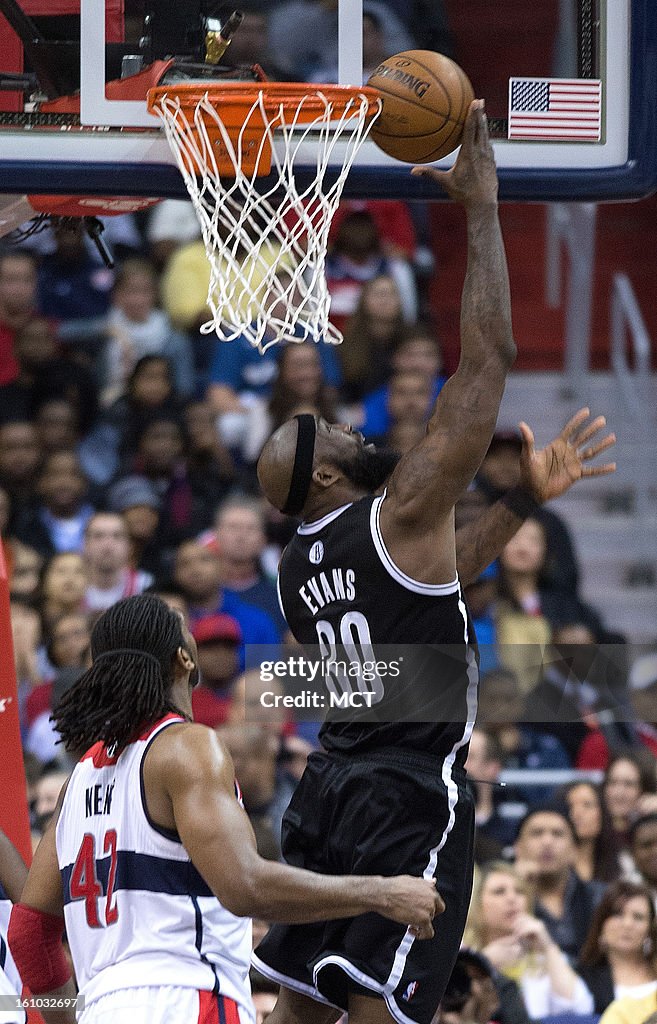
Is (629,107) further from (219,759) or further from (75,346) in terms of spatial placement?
(75,346)

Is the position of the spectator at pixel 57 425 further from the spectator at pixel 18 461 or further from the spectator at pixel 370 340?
the spectator at pixel 370 340

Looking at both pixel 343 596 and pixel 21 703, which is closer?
pixel 343 596

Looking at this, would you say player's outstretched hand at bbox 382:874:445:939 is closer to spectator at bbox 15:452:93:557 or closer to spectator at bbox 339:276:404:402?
spectator at bbox 15:452:93:557

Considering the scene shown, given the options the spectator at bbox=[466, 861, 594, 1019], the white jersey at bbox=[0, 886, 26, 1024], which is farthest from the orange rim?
the spectator at bbox=[466, 861, 594, 1019]

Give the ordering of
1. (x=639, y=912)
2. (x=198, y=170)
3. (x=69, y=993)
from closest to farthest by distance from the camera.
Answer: (x=69, y=993) < (x=198, y=170) < (x=639, y=912)

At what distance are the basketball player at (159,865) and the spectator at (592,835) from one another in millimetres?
3115

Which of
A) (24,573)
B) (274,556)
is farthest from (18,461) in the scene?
(274,556)

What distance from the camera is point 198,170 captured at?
3.89 metres

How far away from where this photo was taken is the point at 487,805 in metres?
6.19

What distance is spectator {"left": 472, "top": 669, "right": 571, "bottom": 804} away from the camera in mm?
6406

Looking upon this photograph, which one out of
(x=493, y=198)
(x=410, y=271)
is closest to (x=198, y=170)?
(x=493, y=198)

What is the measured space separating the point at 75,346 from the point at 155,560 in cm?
121

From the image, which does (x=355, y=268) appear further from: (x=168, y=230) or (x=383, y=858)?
(x=383, y=858)

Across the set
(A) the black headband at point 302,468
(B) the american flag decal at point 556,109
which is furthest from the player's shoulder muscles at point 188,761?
(B) the american flag decal at point 556,109
